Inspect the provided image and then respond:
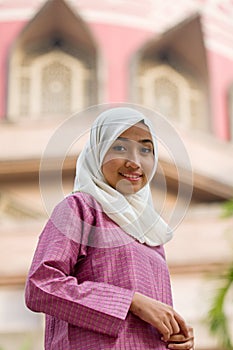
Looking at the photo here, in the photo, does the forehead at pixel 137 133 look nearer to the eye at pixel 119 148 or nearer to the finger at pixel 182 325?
Answer: the eye at pixel 119 148

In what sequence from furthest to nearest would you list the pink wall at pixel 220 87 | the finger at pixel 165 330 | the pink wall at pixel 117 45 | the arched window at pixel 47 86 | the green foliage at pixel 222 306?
the pink wall at pixel 220 87 → the pink wall at pixel 117 45 → the arched window at pixel 47 86 → the green foliage at pixel 222 306 → the finger at pixel 165 330

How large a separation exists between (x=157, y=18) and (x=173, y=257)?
17.4 ft

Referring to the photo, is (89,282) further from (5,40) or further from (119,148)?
(5,40)

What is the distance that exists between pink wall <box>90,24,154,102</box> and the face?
10.5 metres

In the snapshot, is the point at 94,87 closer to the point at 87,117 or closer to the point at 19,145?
the point at 19,145

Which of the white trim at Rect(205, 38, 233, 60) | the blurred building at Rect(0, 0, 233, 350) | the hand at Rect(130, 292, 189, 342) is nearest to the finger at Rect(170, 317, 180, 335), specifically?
the hand at Rect(130, 292, 189, 342)

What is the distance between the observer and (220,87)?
41.8 ft

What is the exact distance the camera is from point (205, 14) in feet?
42.3

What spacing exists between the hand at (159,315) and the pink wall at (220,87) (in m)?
10.8

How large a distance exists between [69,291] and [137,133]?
0.37 m

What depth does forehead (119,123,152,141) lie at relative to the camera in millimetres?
1712

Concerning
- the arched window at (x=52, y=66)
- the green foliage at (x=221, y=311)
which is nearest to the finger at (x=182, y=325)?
the green foliage at (x=221, y=311)

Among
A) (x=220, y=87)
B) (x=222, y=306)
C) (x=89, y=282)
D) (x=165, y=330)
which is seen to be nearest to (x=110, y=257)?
(x=89, y=282)

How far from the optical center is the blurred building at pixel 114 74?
36.1 feet
